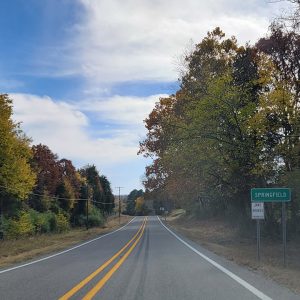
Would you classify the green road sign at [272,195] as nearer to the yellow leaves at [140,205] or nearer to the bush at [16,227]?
the bush at [16,227]

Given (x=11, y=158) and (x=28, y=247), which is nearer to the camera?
(x=28, y=247)

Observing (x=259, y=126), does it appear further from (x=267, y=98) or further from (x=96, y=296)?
(x=96, y=296)

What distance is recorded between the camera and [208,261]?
1700 centimetres

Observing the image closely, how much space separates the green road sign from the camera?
16469 mm

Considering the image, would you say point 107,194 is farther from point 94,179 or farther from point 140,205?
point 140,205

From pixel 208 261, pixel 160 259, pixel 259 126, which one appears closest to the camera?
pixel 208 261

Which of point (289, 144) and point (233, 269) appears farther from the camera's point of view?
point (289, 144)

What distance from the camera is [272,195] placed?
16.7 metres

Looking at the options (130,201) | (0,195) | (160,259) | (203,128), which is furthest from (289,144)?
(130,201)

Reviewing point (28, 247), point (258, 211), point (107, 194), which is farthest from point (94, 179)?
point (258, 211)

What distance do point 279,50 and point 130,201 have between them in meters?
168

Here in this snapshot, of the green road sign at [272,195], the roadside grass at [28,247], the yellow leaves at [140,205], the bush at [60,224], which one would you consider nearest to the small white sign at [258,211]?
the green road sign at [272,195]

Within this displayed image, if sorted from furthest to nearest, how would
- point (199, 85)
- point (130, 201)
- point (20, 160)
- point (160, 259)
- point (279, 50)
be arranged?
point (130, 201) → point (20, 160) → point (279, 50) → point (199, 85) → point (160, 259)

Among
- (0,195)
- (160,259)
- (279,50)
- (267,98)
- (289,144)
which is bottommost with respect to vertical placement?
(160,259)
